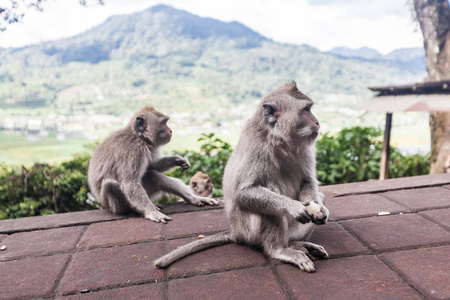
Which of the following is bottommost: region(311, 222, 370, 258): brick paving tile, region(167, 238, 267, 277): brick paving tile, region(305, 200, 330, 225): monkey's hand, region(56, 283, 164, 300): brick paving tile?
region(56, 283, 164, 300): brick paving tile

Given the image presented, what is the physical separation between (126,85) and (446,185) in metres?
11.4

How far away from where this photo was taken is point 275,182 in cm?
257

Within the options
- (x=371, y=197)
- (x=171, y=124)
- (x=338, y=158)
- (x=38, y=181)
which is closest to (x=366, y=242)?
(x=371, y=197)

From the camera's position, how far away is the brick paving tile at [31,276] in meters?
2.29

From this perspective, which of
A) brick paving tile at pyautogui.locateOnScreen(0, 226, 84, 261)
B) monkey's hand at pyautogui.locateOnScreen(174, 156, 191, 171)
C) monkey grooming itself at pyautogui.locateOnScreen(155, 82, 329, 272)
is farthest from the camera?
monkey's hand at pyautogui.locateOnScreen(174, 156, 191, 171)

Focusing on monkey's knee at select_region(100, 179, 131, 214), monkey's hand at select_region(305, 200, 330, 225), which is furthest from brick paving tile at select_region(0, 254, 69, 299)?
monkey's hand at select_region(305, 200, 330, 225)

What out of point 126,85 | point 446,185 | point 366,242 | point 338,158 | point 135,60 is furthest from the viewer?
point 135,60

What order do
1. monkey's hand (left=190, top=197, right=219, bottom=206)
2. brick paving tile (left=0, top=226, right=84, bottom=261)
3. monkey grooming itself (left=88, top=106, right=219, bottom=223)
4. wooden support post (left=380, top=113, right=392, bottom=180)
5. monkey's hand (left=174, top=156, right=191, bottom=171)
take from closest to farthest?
brick paving tile (left=0, top=226, right=84, bottom=261), monkey grooming itself (left=88, top=106, right=219, bottom=223), monkey's hand (left=190, top=197, right=219, bottom=206), monkey's hand (left=174, top=156, right=191, bottom=171), wooden support post (left=380, top=113, right=392, bottom=180)

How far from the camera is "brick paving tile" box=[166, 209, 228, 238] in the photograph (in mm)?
3236

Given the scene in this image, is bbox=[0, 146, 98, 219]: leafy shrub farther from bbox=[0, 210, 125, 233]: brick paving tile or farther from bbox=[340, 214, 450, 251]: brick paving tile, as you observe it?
bbox=[340, 214, 450, 251]: brick paving tile

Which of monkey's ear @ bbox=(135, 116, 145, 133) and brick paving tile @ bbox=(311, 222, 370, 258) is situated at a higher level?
monkey's ear @ bbox=(135, 116, 145, 133)

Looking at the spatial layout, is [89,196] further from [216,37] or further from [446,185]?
[216,37]

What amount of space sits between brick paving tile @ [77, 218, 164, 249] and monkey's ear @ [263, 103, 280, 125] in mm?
1408

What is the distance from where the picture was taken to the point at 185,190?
13.5 feet
